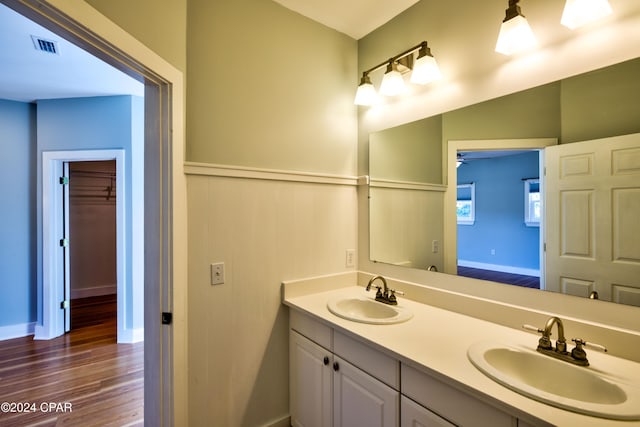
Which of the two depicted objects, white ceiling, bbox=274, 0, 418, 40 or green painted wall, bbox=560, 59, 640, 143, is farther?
white ceiling, bbox=274, 0, 418, 40

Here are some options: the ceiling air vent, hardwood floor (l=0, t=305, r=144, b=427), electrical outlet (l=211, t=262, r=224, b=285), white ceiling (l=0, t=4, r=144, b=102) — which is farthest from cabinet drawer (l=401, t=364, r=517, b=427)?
the ceiling air vent

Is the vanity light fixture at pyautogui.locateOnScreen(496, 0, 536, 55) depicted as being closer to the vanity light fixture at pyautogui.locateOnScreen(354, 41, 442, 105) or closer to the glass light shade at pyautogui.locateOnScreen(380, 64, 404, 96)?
the vanity light fixture at pyautogui.locateOnScreen(354, 41, 442, 105)

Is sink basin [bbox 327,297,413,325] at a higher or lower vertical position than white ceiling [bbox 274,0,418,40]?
lower

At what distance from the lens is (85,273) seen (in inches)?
179

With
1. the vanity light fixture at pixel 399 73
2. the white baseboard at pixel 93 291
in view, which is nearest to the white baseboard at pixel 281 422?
the vanity light fixture at pixel 399 73

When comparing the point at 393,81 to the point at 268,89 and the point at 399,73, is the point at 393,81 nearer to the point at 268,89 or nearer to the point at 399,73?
the point at 399,73

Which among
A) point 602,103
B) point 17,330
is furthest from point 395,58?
point 17,330

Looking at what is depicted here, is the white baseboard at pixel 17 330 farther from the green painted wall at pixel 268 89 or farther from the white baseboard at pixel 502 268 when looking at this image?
the white baseboard at pixel 502 268

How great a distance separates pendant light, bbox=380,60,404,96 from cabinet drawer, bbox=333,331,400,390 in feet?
4.63

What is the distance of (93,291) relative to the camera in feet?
15.0

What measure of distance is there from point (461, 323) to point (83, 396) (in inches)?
104

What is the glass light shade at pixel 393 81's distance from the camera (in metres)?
1.74

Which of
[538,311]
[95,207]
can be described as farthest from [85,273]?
[538,311]

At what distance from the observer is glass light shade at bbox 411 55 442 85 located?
1555 millimetres
